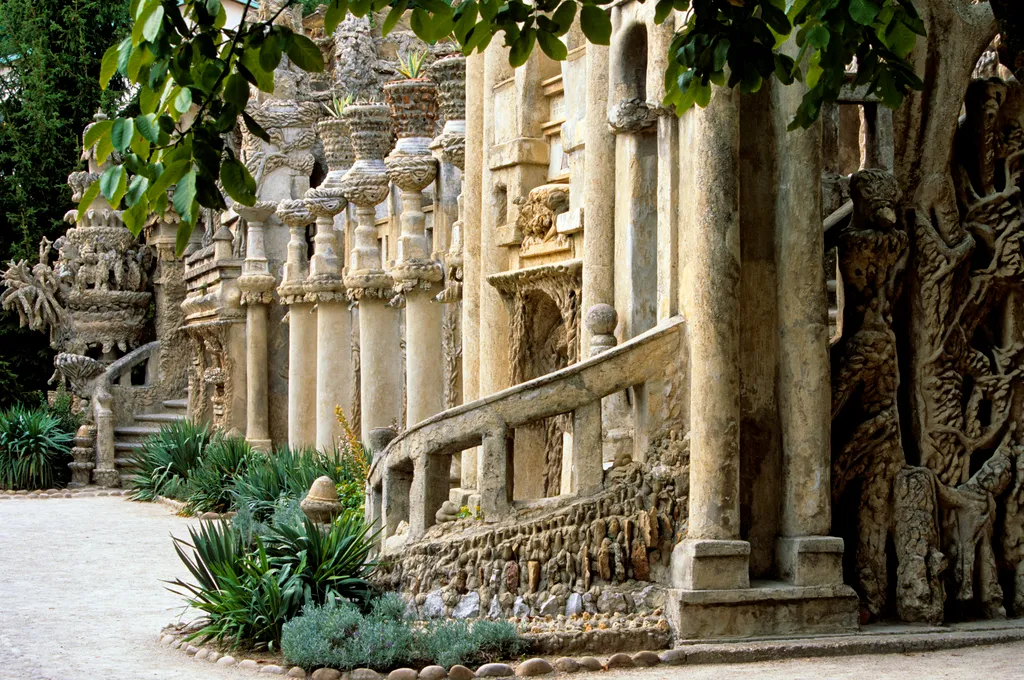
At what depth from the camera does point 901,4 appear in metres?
5.80

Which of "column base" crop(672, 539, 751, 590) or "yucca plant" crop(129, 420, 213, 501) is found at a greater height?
"yucca plant" crop(129, 420, 213, 501)

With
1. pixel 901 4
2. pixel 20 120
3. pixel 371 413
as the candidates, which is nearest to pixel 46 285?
pixel 20 120

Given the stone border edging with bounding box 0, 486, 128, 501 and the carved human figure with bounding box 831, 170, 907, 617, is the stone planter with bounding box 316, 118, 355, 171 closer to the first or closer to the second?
the stone border edging with bounding box 0, 486, 128, 501

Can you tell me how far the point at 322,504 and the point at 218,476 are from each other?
707cm

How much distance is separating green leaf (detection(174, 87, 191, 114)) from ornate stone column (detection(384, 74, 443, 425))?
9528 mm

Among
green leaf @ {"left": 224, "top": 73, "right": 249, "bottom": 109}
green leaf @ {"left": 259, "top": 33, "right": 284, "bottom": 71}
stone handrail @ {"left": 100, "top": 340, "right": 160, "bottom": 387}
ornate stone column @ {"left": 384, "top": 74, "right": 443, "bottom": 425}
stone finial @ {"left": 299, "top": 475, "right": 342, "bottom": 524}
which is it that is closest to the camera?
green leaf @ {"left": 224, "top": 73, "right": 249, "bottom": 109}

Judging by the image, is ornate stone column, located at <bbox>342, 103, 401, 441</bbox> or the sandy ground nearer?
the sandy ground

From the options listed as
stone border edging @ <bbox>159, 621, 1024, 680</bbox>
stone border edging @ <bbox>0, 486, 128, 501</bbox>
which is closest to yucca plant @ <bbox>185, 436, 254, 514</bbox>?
stone border edging @ <bbox>0, 486, 128, 501</bbox>

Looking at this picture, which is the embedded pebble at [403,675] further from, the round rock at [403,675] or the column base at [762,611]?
the column base at [762,611]

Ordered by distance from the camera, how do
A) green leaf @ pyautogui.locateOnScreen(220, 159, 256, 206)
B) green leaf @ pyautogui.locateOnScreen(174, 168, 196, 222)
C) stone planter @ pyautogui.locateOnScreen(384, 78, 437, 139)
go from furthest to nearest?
stone planter @ pyautogui.locateOnScreen(384, 78, 437, 139) < green leaf @ pyautogui.locateOnScreen(220, 159, 256, 206) < green leaf @ pyautogui.locateOnScreen(174, 168, 196, 222)

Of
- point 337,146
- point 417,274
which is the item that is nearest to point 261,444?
point 337,146

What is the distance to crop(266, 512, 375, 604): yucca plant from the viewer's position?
379 inches

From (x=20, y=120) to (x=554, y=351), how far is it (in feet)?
71.4

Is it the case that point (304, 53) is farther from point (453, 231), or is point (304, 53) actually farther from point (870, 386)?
point (453, 231)
